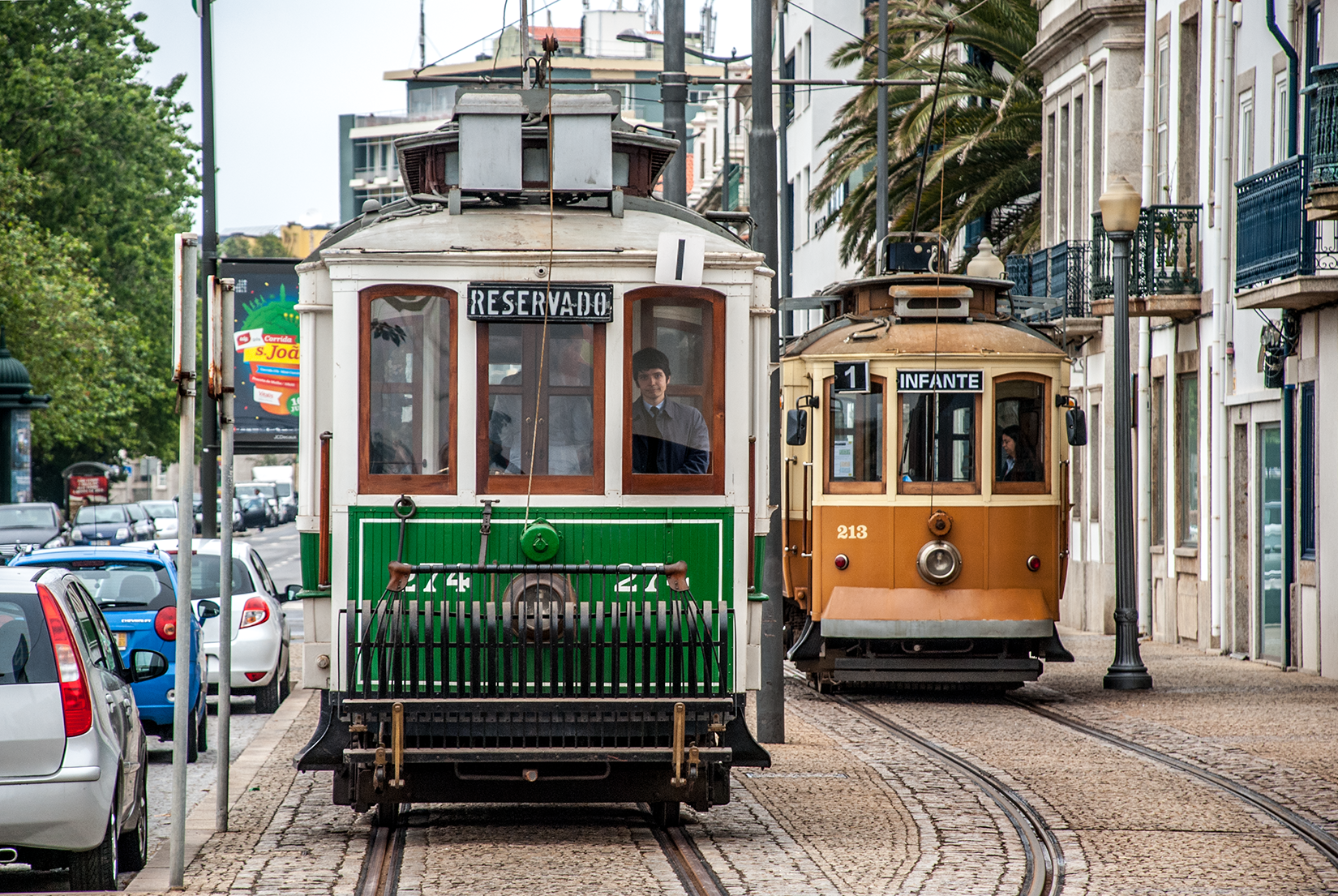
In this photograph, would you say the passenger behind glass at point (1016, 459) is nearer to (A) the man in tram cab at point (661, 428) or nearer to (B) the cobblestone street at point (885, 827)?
(B) the cobblestone street at point (885, 827)

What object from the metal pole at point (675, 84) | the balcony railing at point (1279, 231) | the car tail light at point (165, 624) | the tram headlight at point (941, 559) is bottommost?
the car tail light at point (165, 624)

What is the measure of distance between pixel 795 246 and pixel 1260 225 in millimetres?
40127

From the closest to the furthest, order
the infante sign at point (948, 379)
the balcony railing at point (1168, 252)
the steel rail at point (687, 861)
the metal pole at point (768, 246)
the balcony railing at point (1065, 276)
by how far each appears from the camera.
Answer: the steel rail at point (687, 861) → the metal pole at point (768, 246) → the infante sign at point (948, 379) → the balcony railing at point (1168, 252) → the balcony railing at point (1065, 276)

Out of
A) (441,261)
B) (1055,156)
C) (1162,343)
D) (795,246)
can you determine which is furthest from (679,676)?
(795,246)

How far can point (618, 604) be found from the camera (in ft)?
32.5

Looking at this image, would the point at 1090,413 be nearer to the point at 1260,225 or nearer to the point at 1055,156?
the point at 1055,156

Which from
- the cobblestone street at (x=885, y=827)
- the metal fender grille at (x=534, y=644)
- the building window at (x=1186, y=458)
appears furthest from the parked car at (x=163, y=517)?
the metal fender grille at (x=534, y=644)

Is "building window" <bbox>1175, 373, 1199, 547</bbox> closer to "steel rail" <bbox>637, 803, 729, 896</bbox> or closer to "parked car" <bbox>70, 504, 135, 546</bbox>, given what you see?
"steel rail" <bbox>637, 803, 729, 896</bbox>

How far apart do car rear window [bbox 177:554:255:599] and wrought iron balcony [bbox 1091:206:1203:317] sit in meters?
11.7

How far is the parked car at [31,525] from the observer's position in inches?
1486

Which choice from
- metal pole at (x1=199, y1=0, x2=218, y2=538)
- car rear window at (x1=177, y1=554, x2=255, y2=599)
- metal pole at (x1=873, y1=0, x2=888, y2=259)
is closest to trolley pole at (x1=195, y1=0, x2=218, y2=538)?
metal pole at (x1=199, y1=0, x2=218, y2=538)

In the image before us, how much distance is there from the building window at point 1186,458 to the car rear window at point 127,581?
13821 millimetres

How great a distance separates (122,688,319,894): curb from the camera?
9367mm

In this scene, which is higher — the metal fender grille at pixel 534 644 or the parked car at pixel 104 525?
the metal fender grille at pixel 534 644
